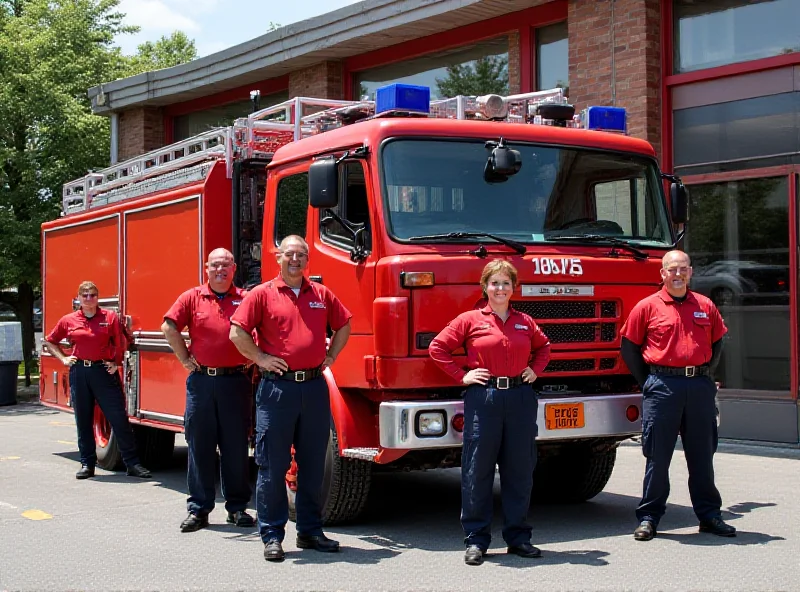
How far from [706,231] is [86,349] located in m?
7.12

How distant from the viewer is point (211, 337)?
747 centimetres

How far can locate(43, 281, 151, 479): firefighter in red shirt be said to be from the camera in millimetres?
10031

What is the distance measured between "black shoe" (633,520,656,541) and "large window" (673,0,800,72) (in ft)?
23.0

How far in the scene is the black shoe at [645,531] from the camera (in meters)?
6.89

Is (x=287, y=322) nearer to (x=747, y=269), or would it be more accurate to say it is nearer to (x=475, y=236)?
Answer: (x=475, y=236)

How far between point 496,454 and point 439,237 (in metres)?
1.41

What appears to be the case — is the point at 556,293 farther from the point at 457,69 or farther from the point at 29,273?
the point at 29,273

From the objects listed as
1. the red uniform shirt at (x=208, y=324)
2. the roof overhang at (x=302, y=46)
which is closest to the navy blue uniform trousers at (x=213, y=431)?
the red uniform shirt at (x=208, y=324)

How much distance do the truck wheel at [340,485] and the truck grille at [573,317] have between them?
145 centimetres

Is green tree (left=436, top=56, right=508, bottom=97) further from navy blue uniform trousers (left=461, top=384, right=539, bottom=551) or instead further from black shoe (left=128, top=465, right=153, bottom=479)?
navy blue uniform trousers (left=461, top=384, right=539, bottom=551)

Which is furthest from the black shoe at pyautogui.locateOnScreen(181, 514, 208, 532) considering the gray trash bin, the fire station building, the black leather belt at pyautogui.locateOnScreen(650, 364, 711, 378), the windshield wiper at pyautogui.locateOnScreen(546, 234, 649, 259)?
the gray trash bin

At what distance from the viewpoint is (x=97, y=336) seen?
395 inches

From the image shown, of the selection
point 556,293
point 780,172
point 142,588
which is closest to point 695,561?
point 556,293

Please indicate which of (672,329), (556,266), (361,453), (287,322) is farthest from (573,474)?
(287,322)
